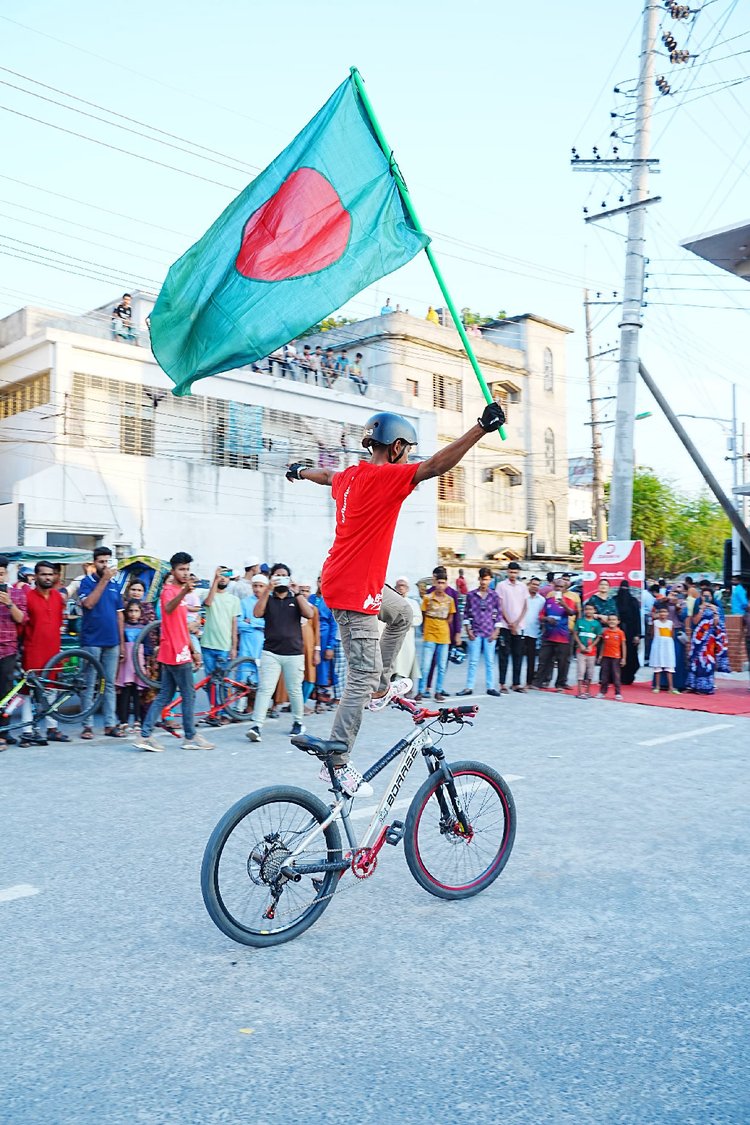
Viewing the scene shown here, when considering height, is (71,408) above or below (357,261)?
above

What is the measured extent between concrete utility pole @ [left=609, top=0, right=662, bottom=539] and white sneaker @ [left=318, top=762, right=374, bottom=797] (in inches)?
604

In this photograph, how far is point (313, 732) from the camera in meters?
10.6

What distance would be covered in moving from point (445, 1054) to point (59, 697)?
296 inches

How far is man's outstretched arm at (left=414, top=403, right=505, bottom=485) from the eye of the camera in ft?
13.0

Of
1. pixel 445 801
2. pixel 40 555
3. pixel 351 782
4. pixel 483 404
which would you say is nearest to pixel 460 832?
pixel 445 801

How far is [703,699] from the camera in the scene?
14.1m

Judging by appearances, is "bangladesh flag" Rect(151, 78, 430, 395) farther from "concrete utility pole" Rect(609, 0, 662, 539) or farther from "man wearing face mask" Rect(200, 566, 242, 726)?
"concrete utility pole" Rect(609, 0, 662, 539)

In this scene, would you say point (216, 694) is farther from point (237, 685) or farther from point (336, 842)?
point (336, 842)

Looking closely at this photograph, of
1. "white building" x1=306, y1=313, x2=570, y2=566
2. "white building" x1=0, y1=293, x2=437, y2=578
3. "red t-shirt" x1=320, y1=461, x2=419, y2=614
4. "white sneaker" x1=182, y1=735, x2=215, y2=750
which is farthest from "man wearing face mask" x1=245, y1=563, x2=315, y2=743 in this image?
"white building" x1=306, y1=313, x2=570, y2=566

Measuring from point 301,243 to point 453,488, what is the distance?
36.1 metres

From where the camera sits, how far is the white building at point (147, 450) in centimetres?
2561

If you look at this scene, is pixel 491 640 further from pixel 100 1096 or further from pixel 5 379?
pixel 5 379

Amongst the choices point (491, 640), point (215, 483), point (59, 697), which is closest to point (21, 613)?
point (59, 697)

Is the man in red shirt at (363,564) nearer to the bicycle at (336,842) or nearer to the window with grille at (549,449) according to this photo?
the bicycle at (336,842)
